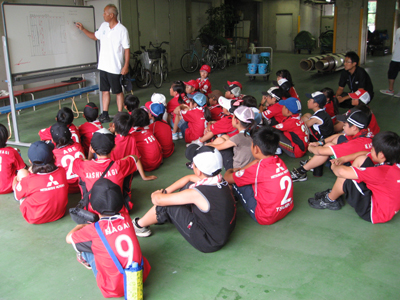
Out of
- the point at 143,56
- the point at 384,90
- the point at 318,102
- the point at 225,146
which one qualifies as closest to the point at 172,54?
the point at 143,56

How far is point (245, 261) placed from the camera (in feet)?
8.10

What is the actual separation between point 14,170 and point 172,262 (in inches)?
73.6

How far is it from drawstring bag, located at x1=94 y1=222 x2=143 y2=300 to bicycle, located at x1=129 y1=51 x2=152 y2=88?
7174 mm

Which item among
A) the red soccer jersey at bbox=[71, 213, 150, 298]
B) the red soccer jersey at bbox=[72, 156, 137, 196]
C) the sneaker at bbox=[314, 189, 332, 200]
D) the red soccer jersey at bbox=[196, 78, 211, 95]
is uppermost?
the red soccer jersey at bbox=[196, 78, 211, 95]

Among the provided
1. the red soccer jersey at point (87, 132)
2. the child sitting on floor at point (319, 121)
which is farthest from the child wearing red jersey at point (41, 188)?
the child sitting on floor at point (319, 121)

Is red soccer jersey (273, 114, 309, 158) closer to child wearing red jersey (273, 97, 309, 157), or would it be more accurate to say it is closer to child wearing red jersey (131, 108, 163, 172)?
child wearing red jersey (273, 97, 309, 157)

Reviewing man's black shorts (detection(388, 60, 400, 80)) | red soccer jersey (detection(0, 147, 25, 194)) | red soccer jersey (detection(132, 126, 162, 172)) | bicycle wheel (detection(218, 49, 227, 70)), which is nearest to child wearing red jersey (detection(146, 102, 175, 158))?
red soccer jersey (detection(132, 126, 162, 172))

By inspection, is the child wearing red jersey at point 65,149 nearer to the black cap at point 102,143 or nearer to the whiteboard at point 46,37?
the black cap at point 102,143

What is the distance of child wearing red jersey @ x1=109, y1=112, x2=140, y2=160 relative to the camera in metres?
3.54

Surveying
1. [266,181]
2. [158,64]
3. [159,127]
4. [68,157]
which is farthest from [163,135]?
[158,64]

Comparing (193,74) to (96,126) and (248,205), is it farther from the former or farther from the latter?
(248,205)

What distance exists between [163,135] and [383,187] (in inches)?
96.5

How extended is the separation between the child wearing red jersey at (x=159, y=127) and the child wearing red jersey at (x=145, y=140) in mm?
257

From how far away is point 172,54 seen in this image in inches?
459
